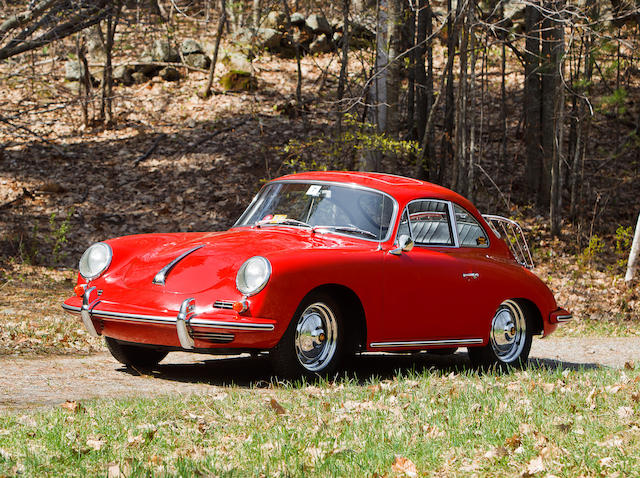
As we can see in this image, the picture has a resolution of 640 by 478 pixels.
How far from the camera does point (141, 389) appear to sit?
21.0 feet

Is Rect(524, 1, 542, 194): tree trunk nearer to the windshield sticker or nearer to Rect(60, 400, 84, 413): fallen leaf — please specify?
the windshield sticker

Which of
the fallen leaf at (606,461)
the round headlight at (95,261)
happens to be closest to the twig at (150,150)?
the round headlight at (95,261)

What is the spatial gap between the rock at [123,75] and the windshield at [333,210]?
740 inches

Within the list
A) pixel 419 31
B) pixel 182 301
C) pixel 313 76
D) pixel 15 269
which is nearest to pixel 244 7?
pixel 313 76

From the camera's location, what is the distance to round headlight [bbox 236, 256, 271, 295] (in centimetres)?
620

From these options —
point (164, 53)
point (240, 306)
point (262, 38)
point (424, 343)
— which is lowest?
point (424, 343)

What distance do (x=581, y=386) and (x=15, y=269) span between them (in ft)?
33.4

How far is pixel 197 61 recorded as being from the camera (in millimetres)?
25906

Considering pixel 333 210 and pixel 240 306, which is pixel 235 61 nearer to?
pixel 333 210

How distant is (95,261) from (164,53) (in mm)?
19870

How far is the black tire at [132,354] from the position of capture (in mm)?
7349

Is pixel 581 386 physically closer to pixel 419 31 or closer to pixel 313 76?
pixel 419 31

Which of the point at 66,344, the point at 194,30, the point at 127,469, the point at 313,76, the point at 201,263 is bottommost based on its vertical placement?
the point at 66,344

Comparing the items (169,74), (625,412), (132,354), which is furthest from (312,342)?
(169,74)
